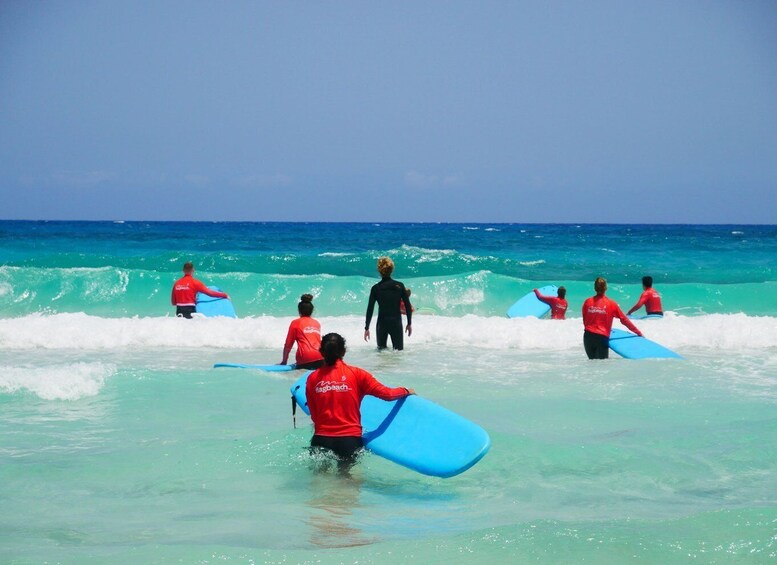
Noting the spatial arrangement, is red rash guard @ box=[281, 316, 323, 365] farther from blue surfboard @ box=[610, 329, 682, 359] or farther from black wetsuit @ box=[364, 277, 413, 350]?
blue surfboard @ box=[610, 329, 682, 359]

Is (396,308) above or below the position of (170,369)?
above

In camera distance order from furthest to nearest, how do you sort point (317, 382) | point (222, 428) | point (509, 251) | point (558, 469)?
point (509, 251), point (222, 428), point (558, 469), point (317, 382)

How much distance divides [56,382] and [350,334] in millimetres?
5951

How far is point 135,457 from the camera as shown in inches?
221

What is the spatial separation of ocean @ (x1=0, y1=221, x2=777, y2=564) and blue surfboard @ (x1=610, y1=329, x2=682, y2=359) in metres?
0.27

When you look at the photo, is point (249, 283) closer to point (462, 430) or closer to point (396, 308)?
point (396, 308)

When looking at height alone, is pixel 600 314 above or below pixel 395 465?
above

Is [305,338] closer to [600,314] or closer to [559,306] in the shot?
[600,314]

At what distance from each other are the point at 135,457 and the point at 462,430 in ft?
7.76

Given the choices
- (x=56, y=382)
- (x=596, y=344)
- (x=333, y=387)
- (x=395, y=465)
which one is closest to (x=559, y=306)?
(x=596, y=344)

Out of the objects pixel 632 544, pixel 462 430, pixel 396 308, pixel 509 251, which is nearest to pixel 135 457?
pixel 462 430

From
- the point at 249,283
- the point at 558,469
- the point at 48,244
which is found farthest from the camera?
the point at 48,244

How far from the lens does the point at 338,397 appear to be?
4.97 meters

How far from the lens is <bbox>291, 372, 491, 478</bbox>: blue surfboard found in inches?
197
